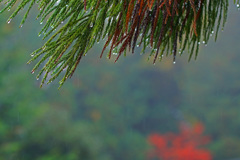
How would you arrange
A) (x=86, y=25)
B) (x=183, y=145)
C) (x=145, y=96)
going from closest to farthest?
(x=86, y=25)
(x=183, y=145)
(x=145, y=96)

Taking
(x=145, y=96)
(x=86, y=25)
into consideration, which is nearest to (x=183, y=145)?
(x=145, y=96)

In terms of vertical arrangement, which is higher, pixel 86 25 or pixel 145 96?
pixel 145 96

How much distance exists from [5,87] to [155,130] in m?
16.9

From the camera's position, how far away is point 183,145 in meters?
31.4

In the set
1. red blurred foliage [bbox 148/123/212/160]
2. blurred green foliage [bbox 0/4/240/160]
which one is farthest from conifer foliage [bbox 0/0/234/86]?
red blurred foliage [bbox 148/123/212/160]

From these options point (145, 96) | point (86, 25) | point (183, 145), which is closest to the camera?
point (86, 25)

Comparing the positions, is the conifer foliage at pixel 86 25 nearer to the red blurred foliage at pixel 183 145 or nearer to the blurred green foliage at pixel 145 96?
the blurred green foliage at pixel 145 96

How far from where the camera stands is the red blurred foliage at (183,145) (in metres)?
30.4

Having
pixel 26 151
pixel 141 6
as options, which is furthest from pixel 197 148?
pixel 141 6

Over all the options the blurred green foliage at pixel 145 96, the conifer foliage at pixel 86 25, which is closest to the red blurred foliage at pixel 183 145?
the blurred green foliage at pixel 145 96

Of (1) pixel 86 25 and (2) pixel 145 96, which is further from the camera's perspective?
(2) pixel 145 96

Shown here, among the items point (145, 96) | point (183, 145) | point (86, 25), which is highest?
point (145, 96)

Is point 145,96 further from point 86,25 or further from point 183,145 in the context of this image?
point 86,25

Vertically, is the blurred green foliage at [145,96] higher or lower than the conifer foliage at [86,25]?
higher
